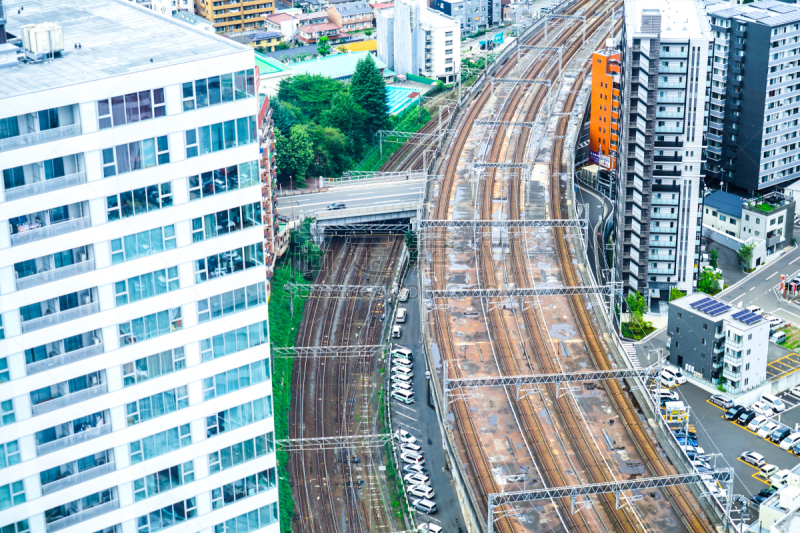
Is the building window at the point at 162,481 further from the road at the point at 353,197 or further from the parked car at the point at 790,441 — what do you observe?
the road at the point at 353,197

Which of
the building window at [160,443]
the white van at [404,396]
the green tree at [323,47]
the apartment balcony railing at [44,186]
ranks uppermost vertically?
the apartment balcony railing at [44,186]

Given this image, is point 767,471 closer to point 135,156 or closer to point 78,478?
point 78,478

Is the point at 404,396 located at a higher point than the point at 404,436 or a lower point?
higher

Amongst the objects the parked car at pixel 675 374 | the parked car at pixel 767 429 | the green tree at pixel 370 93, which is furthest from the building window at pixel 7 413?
the green tree at pixel 370 93

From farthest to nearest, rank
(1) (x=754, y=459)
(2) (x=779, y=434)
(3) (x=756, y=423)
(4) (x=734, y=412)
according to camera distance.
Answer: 1. (4) (x=734, y=412)
2. (3) (x=756, y=423)
3. (2) (x=779, y=434)
4. (1) (x=754, y=459)

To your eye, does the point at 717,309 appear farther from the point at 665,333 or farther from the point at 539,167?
the point at 539,167

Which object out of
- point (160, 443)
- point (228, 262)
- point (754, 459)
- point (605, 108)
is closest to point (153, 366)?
point (160, 443)
